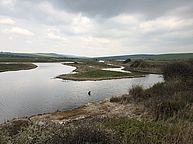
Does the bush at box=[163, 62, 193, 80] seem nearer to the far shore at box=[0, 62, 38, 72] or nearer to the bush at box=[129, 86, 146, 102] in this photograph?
the bush at box=[129, 86, 146, 102]

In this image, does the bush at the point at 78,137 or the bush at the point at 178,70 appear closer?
the bush at the point at 78,137

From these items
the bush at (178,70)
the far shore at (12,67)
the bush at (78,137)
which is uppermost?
the bush at (78,137)

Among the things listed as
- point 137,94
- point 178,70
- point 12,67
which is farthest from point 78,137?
point 12,67

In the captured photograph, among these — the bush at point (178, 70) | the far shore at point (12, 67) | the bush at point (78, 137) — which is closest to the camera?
the bush at point (78, 137)

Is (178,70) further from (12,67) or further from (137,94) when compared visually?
(12,67)

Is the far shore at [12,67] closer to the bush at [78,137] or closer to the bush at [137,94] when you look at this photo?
the bush at [137,94]

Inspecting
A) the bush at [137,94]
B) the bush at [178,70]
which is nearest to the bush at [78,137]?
the bush at [137,94]

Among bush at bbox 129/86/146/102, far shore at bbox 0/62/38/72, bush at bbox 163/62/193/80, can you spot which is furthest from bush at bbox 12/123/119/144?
far shore at bbox 0/62/38/72

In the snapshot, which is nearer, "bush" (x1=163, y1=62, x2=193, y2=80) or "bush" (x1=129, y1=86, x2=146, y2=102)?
"bush" (x1=129, y1=86, x2=146, y2=102)

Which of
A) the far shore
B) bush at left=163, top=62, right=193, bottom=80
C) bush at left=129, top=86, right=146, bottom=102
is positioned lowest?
the far shore

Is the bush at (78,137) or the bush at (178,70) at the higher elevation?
the bush at (78,137)

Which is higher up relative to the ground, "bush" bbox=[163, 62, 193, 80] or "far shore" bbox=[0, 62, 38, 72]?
"bush" bbox=[163, 62, 193, 80]

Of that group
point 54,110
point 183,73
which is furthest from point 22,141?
point 183,73

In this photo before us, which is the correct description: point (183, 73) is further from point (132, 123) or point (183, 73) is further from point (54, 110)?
point (132, 123)
